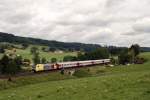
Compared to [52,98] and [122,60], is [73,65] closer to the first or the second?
A: [122,60]

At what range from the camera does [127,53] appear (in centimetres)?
15688

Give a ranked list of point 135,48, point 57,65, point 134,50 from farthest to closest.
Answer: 1. point 135,48
2. point 134,50
3. point 57,65

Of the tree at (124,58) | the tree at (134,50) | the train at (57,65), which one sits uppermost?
the tree at (134,50)

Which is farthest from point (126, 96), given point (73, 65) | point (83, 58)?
point (83, 58)

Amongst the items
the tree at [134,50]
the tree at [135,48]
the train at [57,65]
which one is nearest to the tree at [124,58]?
the tree at [134,50]

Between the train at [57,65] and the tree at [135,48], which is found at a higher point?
the tree at [135,48]

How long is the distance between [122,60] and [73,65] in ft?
142

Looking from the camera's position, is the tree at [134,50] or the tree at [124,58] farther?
the tree at [134,50]

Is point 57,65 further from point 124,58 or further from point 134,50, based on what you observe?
point 134,50

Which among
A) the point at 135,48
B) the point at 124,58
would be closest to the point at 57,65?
the point at 124,58

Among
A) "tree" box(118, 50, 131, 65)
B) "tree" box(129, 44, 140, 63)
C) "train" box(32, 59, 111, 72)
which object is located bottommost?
"train" box(32, 59, 111, 72)

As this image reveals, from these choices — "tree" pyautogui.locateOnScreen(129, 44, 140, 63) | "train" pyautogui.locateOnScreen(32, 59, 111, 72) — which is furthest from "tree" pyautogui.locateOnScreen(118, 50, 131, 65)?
"train" pyautogui.locateOnScreen(32, 59, 111, 72)

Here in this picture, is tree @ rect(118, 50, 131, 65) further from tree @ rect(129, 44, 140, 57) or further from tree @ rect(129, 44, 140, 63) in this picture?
tree @ rect(129, 44, 140, 57)

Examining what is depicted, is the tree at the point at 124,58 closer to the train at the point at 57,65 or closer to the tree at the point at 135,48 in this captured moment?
the tree at the point at 135,48
